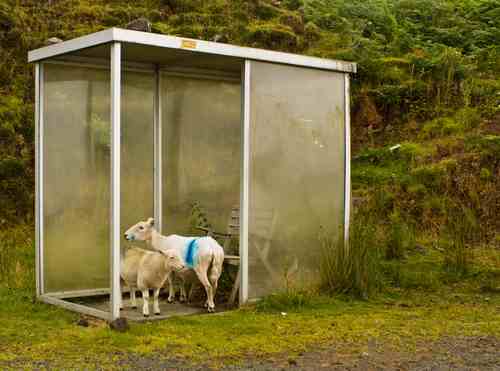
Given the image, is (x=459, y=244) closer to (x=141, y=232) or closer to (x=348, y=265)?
(x=348, y=265)

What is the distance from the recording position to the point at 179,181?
970cm

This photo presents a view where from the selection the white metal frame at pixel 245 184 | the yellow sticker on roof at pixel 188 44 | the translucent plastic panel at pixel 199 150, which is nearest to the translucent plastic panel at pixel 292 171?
the white metal frame at pixel 245 184

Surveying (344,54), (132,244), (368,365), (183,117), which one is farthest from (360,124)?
(368,365)

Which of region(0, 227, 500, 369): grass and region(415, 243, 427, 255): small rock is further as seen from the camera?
region(415, 243, 427, 255): small rock

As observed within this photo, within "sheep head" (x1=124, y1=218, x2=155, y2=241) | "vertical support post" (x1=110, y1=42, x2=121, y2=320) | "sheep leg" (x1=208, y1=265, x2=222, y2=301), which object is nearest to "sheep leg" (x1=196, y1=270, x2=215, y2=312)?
"sheep leg" (x1=208, y1=265, x2=222, y2=301)

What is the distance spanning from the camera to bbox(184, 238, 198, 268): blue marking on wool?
26.7 ft

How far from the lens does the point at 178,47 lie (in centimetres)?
762

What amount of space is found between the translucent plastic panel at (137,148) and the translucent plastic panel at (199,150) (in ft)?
0.60

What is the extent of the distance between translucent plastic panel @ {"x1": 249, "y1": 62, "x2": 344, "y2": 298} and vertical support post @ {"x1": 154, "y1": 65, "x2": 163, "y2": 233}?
1739 millimetres

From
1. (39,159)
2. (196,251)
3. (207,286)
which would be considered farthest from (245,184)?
(39,159)

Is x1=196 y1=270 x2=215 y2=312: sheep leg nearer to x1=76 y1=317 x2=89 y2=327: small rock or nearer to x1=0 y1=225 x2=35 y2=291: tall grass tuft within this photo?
x1=76 y1=317 x2=89 y2=327: small rock

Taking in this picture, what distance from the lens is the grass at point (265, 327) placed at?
6.16m

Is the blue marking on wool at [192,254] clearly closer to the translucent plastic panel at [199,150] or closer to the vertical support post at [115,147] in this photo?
the vertical support post at [115,147]

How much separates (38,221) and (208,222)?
2097 millimetres
